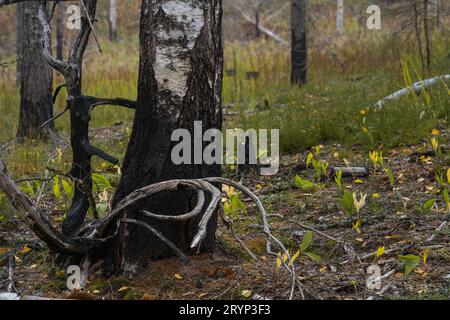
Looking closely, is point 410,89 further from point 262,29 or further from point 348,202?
point 262,29

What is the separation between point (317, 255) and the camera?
3.79 meters

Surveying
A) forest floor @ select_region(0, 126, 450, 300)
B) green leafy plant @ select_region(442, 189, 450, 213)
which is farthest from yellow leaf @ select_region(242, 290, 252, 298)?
green leafy plant @ select_region(442, 189, 450, 213)

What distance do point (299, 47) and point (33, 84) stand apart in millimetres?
5084

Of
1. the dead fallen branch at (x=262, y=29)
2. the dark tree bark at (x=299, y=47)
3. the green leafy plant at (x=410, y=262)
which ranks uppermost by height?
the dead fallen branch at (x=262, y=29)

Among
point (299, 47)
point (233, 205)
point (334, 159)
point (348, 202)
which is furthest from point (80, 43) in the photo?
point (299, 47)

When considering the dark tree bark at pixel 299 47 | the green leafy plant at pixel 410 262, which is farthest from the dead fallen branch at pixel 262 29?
the green leafy plant at pixel 410 262

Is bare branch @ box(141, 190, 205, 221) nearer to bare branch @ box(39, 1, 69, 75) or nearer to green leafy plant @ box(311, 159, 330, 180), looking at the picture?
bare branch @ box(39, 1, 69, 75)

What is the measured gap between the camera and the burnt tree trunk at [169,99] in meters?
3.71

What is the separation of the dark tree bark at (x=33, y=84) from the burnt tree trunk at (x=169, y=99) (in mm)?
5942

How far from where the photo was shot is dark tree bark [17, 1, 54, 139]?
31.1 ft

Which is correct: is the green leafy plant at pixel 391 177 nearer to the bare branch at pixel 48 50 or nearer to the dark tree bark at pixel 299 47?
the bare branch at pixel 48 50

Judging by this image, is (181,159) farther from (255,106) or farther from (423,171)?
(255,106)

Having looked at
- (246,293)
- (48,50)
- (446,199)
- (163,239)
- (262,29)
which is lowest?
(246,293)

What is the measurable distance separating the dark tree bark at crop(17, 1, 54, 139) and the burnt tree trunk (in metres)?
5.94
